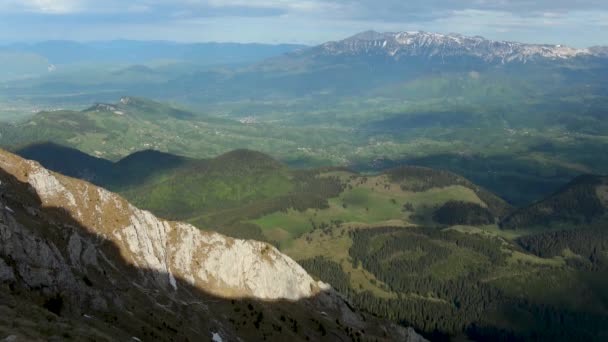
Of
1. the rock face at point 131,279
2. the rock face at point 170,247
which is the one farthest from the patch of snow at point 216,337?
the rock face at point 170,247

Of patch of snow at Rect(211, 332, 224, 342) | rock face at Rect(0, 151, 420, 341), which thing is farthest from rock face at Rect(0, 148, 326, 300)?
patch of snow at Rect(211, 332, 224, 342)

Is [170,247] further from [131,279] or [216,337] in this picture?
[216,337]

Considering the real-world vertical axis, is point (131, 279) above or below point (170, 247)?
above

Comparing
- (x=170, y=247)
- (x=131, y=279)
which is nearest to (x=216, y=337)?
(x=131, y=279)

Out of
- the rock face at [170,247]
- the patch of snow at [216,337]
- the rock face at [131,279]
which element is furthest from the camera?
the rock face at [170,247]

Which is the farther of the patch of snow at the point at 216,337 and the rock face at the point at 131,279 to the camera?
the patch of snow at the point at 216,337

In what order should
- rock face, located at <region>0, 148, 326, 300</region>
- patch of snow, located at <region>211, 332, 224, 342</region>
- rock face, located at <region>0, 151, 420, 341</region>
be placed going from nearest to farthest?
rock face, located at <region>0, 151, 420, 341</region> < patch of snow, located at <region>211, 332, 224, 342</region> < rock face, located at <region>0, 148, 326, 300</region>

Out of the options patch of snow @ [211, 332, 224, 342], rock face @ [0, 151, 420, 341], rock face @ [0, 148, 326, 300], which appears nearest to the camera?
rock face @ [0, 151, 420, 341]

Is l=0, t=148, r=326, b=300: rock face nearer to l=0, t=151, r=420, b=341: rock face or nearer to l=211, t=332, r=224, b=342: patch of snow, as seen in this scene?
l=0, t=151, r=420, b=341: rock face

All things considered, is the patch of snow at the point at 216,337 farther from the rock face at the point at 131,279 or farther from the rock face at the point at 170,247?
the rock face at the point at 170,247
